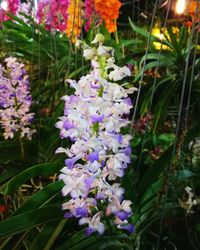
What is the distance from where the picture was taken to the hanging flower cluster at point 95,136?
56 centimetres

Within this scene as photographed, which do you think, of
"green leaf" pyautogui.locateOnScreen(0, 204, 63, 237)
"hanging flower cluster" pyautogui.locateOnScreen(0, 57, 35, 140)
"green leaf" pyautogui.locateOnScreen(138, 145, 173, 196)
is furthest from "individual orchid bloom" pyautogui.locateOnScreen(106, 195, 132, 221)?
"hanging flower cluster" pyautogui.locateOnScreen(0, 57, 35, 140)

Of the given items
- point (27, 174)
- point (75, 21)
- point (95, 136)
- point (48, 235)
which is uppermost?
point (75, 21)

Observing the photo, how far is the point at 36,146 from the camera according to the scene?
1.22 meters

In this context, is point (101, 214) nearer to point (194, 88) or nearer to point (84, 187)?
point (84, 187)

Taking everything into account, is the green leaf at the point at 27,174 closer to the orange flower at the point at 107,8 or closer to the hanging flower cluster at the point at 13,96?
the hanging flower cluster at the point at 13,96

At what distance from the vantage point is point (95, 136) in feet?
1.86

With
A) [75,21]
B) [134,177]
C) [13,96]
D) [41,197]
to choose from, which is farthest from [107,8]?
[41,197]

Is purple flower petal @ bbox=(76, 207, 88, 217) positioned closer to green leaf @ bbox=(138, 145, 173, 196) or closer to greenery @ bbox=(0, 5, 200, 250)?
greenery @ bbox=(0, 5, 200, 250)

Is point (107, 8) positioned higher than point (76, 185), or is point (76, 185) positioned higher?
point (107, 8)

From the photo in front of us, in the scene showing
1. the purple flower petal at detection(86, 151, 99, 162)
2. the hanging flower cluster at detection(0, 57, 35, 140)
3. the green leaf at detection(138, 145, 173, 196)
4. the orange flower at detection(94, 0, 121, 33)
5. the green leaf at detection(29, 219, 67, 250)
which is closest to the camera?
the purple flower petal at detection(86, 151, 99, 162)

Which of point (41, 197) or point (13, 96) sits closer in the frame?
point (41, 197)

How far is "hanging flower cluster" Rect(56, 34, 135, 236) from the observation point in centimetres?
56

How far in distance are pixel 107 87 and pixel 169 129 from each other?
3.92ft

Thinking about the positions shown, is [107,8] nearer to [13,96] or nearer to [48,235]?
[13,96]
